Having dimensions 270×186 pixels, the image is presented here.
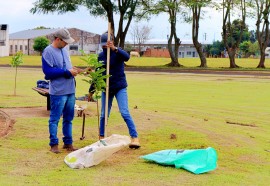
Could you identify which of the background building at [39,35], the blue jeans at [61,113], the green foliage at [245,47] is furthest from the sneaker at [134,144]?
the green foliage at [245,47]

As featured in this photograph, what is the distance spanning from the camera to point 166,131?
11578 mm

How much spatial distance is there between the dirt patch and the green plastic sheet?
3796 mm

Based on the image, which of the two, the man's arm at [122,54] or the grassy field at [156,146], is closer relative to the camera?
the grassy field at [156,146]

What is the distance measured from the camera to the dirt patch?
37.8 feet

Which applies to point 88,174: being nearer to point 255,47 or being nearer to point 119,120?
point 119,120

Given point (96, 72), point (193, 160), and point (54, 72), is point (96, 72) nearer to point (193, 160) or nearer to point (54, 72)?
point (54, 72)

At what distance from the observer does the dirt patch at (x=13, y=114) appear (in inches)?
453

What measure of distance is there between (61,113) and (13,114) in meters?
4.53

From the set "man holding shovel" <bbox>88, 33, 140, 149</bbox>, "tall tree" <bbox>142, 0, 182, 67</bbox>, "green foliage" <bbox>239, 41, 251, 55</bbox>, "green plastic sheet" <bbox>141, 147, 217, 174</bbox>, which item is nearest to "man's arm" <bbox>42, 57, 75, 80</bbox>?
"man holding shovel" <bbox>88, 33, 140, 149</bbox>

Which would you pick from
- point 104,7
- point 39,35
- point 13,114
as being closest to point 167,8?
point 104,7

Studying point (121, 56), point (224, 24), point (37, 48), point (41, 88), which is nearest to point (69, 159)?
point (121, 56)

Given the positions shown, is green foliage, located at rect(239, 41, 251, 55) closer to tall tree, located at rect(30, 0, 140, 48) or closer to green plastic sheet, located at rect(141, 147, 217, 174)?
tall tree, located at rect(30, 0, 140, 48)

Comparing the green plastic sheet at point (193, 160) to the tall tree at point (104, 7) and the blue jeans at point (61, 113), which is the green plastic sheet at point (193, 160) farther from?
the tall tree at point (104, 7)

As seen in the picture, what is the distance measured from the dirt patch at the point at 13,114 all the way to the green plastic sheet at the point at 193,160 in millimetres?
3796
